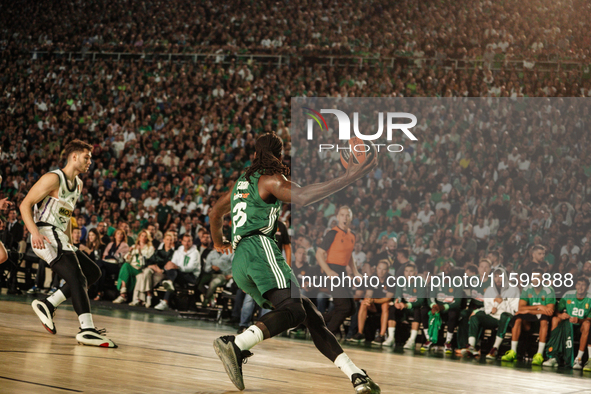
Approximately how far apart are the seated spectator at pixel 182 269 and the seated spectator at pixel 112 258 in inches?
49.2

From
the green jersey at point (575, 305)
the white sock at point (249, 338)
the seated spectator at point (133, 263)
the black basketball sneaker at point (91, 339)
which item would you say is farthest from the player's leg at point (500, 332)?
the seated spectator at point (133, 263)

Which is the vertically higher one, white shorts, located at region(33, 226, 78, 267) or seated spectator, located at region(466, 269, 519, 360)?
white shorts, located at region(33, 226, 78, 267)

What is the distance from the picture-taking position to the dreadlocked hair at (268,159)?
4238mm

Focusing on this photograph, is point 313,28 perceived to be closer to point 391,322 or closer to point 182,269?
point 182,269

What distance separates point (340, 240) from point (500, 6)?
13.3 metres

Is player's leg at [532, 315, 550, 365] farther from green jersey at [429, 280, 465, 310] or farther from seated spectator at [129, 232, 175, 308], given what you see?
seated spectator at [129, 232, 175, 308]

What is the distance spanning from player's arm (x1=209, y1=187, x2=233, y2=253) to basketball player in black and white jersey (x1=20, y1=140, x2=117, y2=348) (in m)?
1.84

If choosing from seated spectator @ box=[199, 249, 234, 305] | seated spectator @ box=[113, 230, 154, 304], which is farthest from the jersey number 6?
seated spectator @ box=[113, 230, 154, 304]

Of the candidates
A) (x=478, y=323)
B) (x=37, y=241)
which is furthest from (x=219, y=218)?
(x=478, y=323)

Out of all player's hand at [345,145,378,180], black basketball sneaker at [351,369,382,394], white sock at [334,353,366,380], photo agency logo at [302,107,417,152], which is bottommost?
black basketball sneaker at [351,369,382,394]

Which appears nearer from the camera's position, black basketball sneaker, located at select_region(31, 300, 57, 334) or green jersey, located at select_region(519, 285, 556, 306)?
black basketball sneaker, located at select_region(31, 300, 57, 334)

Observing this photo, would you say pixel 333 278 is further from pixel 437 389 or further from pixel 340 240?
pixel 437 389

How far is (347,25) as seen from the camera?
823 inches

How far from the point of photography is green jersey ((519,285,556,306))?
26.2ft
